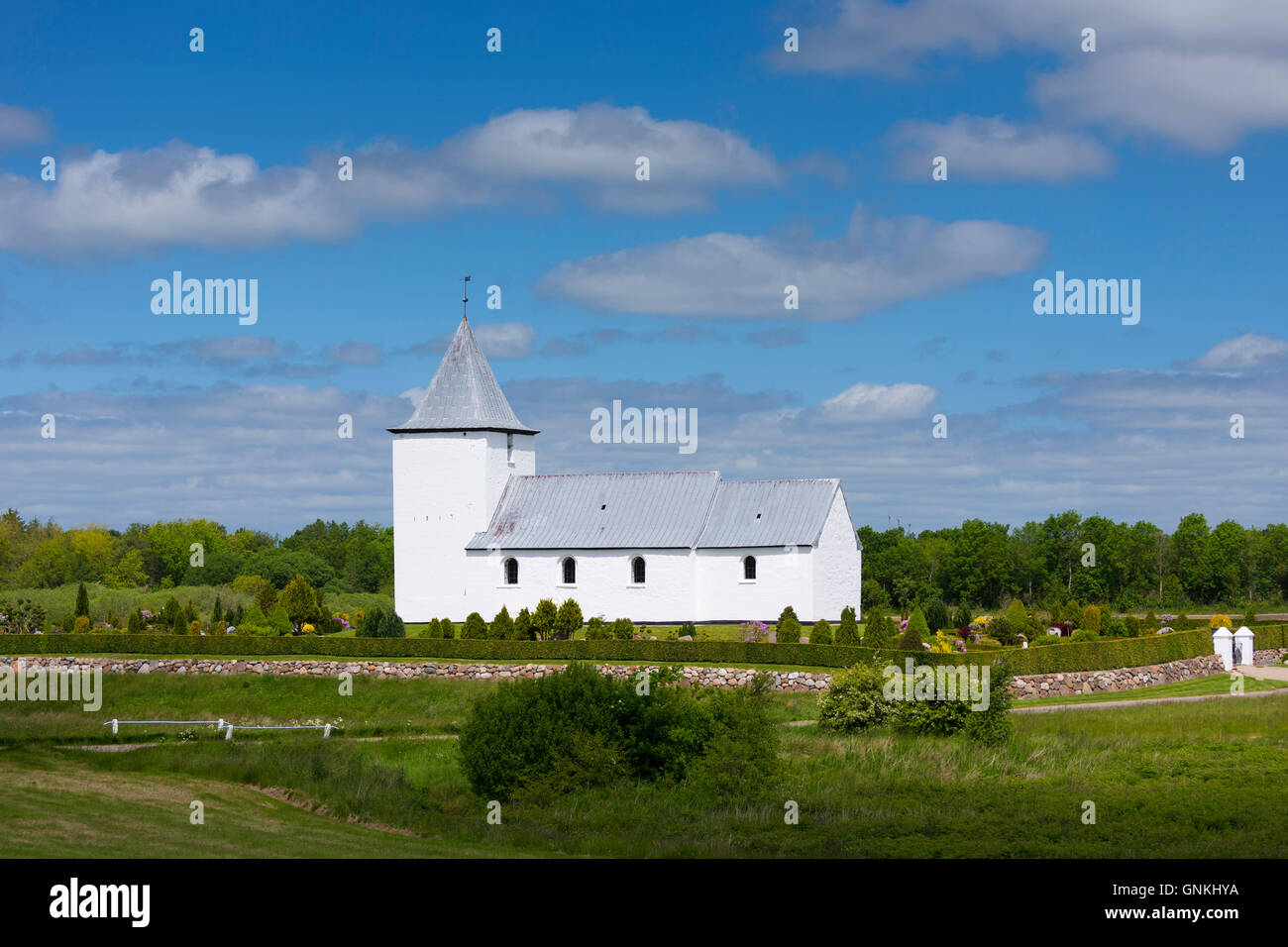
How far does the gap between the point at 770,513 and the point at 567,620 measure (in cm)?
765

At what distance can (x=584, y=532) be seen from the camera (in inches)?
1577

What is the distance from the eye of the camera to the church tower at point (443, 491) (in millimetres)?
40750

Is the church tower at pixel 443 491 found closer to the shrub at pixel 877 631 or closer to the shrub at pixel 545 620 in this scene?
the shrub at pixel 545 620

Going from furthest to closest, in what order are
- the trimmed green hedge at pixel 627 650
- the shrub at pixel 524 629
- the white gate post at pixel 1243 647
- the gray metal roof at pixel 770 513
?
the gray metal roof at pixel 770 513
the shrub at pixel 524 629
the white gate post at pixel 1243 647
the trimmed green hedge at pixel 627 650

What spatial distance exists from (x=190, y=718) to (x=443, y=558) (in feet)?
47.6

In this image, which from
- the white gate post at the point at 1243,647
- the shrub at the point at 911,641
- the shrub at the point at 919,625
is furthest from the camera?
the white gate post at the point at 1243,647

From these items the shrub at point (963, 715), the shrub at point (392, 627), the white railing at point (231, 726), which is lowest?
the white railing at point (231, 726)

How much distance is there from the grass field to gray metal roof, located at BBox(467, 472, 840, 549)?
17.1m

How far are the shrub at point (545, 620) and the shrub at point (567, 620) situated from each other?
131 mm

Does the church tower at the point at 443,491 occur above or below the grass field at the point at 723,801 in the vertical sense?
above

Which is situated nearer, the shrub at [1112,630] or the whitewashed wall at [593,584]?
the shrub at [1112,630]

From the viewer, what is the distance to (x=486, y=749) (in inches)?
642

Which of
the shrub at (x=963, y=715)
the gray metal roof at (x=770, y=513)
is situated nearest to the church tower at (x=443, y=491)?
the gray metal roof at (x=770, y=513)
